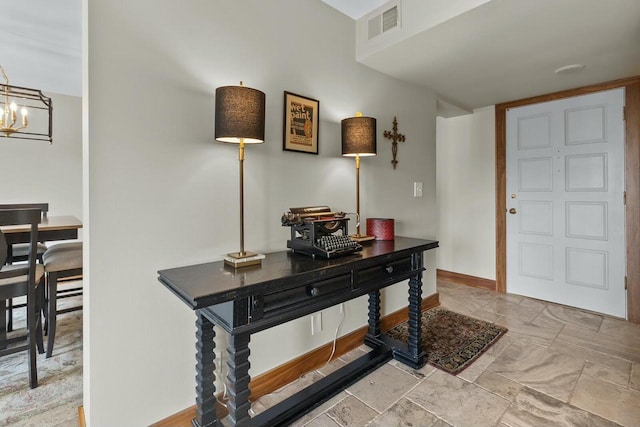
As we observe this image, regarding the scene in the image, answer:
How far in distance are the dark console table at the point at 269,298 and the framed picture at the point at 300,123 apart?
675mm

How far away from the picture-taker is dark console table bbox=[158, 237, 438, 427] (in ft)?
3.72

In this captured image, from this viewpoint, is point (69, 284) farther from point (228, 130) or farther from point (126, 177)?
point (228, 130)

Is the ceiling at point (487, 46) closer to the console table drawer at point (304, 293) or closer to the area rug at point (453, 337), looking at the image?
the console table drawer at point (304, 293)

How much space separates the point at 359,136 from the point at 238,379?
1496mm

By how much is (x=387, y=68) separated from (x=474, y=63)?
0.66 meters

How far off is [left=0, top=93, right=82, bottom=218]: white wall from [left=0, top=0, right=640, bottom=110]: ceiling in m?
0.82

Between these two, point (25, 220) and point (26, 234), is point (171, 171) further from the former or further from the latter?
point (26, 234)

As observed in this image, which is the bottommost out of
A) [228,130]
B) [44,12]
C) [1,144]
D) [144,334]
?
[144,334]

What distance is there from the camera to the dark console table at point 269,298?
1135mm

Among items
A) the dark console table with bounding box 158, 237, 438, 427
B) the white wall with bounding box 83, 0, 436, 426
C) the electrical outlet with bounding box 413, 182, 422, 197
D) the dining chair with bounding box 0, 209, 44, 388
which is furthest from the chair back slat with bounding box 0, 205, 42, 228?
the electrical outlet with bounding box 413, 182, 422, 197

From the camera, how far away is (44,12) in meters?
2.04

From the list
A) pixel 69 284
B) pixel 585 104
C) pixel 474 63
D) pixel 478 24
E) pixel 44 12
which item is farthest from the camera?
pixel 69 284

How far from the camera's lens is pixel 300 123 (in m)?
1.89

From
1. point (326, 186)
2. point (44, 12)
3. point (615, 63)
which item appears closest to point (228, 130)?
point (326, 186)
